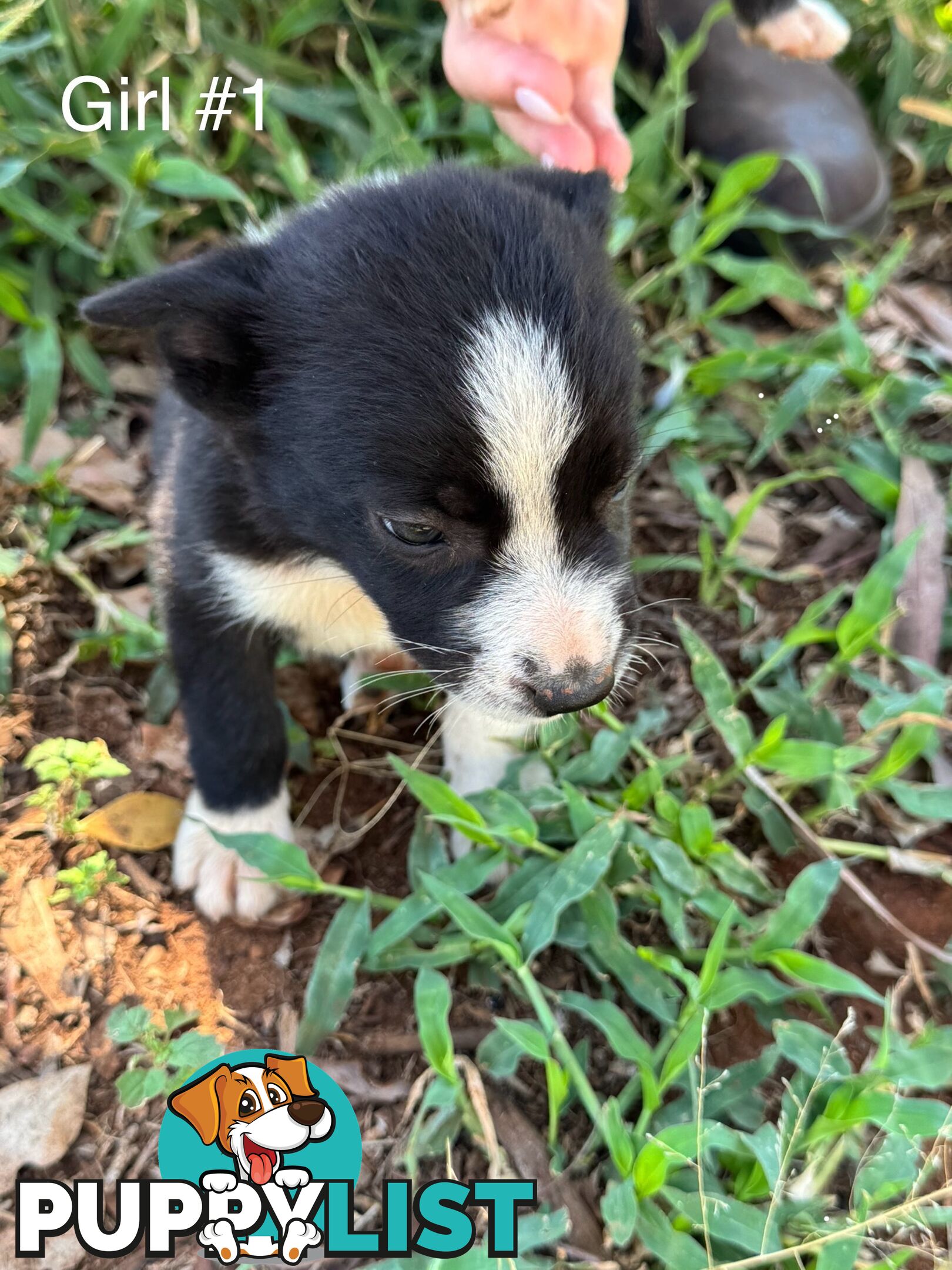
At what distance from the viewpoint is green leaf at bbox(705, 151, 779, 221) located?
11.2ft

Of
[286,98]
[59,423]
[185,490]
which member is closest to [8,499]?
[59,423]

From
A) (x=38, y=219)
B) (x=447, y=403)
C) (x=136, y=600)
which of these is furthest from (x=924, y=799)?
(x=38, y=219)

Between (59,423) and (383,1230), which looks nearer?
(383,1230)

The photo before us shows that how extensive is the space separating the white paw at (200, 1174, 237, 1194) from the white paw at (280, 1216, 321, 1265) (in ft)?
0.47

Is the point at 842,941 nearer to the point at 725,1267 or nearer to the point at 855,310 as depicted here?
the point at 725,1267

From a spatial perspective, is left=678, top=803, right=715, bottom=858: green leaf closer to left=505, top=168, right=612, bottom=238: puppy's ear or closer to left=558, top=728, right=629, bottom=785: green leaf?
left=558, top=728, right=629, bottom=785: green leaf

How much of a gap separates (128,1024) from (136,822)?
733 millimetres

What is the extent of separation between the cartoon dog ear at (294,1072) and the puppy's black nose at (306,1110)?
0.05ft

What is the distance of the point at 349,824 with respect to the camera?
2.89 metres

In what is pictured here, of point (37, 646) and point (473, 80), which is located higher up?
point (473, 80)

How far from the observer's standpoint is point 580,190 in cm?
245

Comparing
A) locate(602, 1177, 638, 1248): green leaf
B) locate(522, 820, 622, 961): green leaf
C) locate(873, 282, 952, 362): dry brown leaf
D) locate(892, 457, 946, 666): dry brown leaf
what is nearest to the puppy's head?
locate(522, 820, 622, 961): green leaf

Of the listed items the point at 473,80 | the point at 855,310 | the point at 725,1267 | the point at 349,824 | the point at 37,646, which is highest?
the point at 473,80

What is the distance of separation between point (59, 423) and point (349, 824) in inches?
72.4
